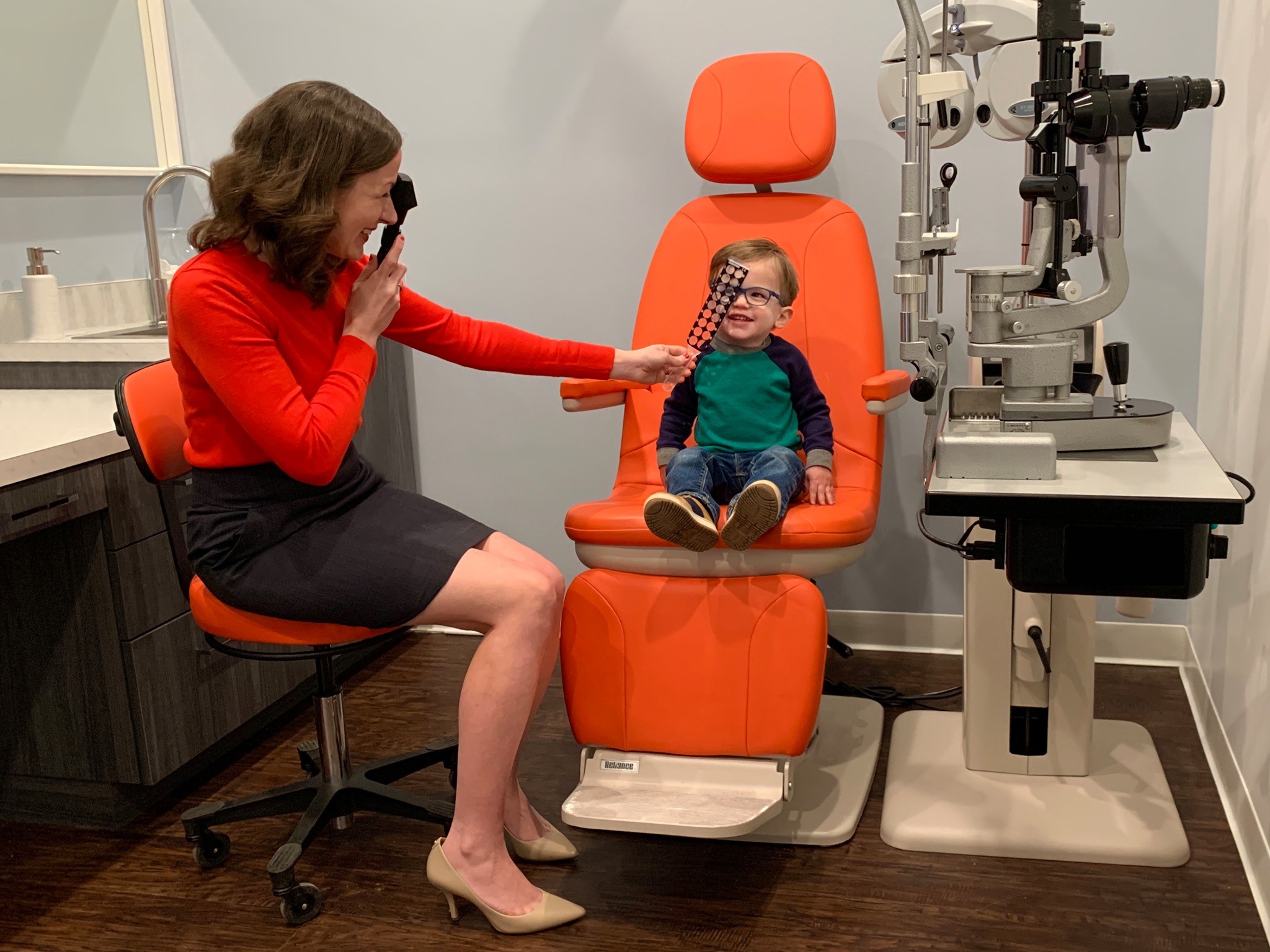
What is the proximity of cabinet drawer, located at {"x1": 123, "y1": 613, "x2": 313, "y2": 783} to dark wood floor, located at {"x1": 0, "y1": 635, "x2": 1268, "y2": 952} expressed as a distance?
128mm

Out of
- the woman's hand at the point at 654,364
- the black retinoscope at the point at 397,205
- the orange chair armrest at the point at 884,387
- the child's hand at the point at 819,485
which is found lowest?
the child's hand at the point at 819,485

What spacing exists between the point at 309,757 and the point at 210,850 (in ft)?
0.80

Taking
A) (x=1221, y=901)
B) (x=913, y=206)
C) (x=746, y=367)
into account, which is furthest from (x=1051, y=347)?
(x=1221, y=901)

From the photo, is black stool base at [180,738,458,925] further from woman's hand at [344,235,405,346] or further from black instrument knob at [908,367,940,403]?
black instrument knob at [908,367,940,403]

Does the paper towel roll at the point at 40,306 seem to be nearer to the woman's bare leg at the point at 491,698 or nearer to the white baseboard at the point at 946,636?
the woman's bare leg at the point at 491,698

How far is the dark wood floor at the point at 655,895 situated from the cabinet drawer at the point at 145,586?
388mm

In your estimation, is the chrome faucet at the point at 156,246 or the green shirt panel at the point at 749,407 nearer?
the green shirt panel at the point at 749,407

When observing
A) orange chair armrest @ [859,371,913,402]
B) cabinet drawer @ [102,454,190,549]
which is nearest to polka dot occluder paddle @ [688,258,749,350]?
orange chair armrest @ [859,371,913,402]

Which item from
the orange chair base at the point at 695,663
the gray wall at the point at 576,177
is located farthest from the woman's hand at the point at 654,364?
the gray wall at the point at 576,177

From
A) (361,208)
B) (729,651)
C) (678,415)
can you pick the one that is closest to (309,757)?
(729,651)

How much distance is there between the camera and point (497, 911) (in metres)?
1.88

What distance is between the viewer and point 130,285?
3.05 metres

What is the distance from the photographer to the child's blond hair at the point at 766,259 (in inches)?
89.6

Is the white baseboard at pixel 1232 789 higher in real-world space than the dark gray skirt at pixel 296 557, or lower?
lower
